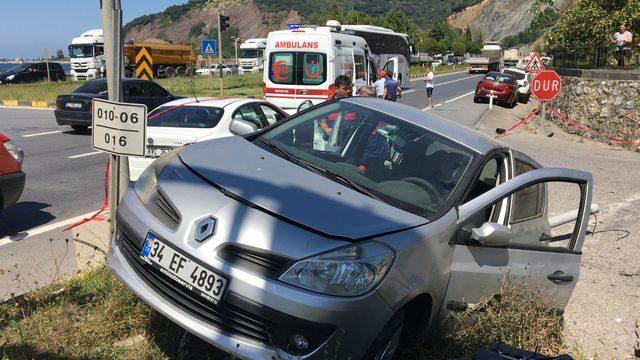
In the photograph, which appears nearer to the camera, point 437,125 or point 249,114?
point 437,125

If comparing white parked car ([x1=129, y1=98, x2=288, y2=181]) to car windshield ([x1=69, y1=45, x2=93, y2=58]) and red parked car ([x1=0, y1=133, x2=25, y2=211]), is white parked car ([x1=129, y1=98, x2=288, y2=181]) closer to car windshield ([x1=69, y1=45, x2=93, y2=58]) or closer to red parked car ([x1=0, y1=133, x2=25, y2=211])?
red parked car ([x1=0, y1=133, x2=25, y2=211])

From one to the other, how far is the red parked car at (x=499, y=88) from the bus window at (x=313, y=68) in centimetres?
1445

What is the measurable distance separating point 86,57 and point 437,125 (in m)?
39.7

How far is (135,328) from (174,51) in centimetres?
4583

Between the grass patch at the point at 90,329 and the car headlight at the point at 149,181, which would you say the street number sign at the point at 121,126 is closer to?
the car headlight at the point at 149,181

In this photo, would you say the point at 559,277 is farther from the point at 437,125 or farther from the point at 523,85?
the point at 523,85

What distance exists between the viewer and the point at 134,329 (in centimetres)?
364

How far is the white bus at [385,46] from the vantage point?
93.6ft

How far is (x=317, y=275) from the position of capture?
2.74m

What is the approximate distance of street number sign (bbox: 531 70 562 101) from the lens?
1645 centimetres

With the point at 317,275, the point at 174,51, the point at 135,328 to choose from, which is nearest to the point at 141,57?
the point at 135,328

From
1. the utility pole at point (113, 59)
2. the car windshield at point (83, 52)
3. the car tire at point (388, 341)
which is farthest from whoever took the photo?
the car windshield at point (83, 52)

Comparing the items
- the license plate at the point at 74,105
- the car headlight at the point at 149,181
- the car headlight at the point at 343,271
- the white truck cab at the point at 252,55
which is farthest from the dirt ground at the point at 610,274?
the white truck cab at the point at 252,55

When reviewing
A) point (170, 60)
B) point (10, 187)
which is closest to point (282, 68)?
point (10, 187)
